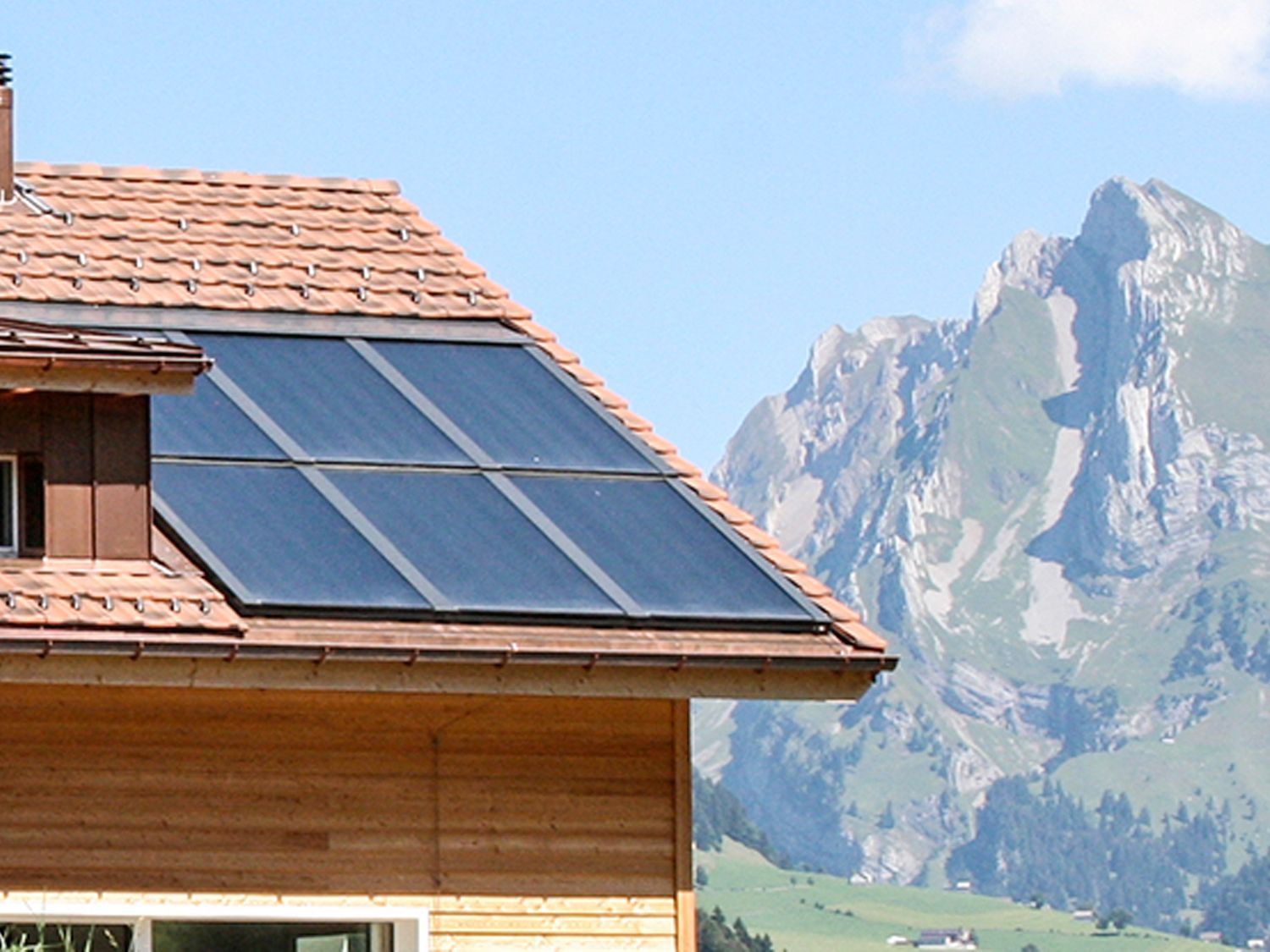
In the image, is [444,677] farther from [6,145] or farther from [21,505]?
[6,145]

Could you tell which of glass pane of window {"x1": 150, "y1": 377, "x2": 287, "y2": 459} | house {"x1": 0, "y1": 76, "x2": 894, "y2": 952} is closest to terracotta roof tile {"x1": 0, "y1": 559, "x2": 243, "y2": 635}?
house {"x1": 0, "y1": 76, "x2": 894, "y2": 952}

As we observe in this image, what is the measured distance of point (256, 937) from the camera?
597 inches

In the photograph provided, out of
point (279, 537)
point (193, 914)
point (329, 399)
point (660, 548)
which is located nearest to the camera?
point (193, 914)

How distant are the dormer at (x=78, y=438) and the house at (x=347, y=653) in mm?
18

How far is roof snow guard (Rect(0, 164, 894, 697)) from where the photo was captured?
15359 mm

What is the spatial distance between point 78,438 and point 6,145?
15.4 feet

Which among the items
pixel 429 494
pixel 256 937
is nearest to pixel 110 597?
pixel 256 937

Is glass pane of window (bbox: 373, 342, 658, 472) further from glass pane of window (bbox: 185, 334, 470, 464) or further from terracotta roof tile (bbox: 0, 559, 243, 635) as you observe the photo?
terracotta roof tile (bbox: 0, 559, 243, 635)

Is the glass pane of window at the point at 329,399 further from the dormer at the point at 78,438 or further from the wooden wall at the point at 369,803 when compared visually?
the wooden wall at the point at 369,803

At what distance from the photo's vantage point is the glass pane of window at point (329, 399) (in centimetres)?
1700

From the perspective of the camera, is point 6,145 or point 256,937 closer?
point 256,937

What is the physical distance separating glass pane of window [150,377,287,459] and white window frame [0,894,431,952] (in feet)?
9.29

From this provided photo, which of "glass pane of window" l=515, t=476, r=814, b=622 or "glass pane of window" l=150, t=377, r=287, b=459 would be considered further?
"glass pane of window" l=150, t=377, r=287, b=459

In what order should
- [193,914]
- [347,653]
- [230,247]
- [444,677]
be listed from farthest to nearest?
[230,247] → [444,677] → [193,914] → [347,653]
